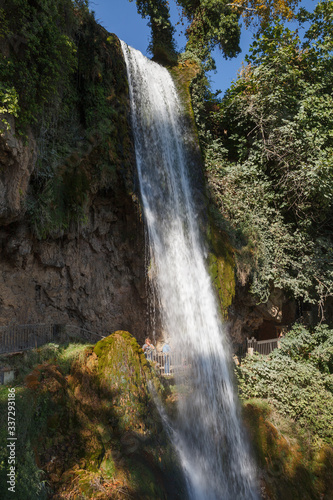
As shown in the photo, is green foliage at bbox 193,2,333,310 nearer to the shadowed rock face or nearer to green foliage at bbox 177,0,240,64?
green foliage at bbox 177,0,240,64

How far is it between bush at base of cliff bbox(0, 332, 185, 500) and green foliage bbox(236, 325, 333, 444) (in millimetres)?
5371

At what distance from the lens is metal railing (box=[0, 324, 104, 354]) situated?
747 centimetres

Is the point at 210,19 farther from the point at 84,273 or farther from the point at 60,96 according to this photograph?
the point at 84,273

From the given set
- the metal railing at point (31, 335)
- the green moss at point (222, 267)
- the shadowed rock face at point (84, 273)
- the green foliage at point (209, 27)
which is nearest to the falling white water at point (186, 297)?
the green moss at point (222, 267)

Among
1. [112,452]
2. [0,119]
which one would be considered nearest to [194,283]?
[112,452]

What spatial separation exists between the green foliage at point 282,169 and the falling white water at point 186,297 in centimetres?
229

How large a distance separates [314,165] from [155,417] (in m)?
11.2

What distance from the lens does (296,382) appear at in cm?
1156

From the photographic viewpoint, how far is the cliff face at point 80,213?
340 inches

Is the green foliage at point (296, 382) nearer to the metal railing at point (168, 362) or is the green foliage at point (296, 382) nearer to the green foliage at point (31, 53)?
the metal railing at point (168, 362)

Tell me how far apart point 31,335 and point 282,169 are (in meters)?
11.7

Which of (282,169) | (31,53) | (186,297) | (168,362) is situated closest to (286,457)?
(168,362)

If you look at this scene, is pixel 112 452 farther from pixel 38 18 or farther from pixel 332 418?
pixel 38 18

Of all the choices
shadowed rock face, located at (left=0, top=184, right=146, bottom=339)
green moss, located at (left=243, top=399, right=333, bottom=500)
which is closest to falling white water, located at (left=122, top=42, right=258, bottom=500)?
green moss, located at (left=243, top=399, right=333, bottom=500)
